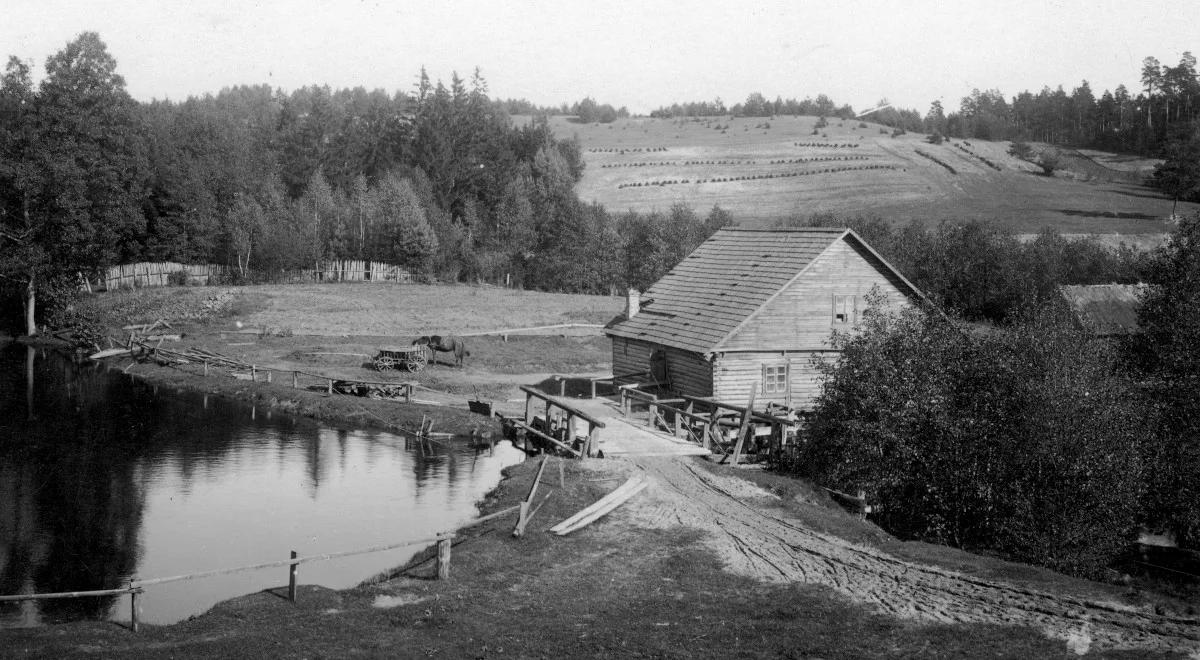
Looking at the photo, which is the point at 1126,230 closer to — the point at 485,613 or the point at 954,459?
the point at 954,459

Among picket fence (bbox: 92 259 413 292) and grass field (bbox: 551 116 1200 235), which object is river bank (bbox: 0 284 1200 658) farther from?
grass field (bbox: 551 116 1200 235)

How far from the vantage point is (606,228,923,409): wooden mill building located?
1542 inches

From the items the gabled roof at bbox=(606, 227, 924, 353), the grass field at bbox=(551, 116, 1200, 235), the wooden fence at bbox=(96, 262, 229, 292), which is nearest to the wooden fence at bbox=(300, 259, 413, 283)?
the wooden fence at bbox=(96, 262, 229, 292)

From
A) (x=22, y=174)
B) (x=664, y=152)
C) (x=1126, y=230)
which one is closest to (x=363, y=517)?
(x=22, y=174)

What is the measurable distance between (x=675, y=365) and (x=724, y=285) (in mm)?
3873

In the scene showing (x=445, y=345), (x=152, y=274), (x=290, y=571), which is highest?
(x=152, y=274)

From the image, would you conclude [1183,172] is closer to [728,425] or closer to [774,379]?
[774,379]

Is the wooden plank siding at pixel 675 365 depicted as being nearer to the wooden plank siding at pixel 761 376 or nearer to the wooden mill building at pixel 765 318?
the wooden mill building at pixel 765 318

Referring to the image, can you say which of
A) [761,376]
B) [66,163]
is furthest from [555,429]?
[66,163]

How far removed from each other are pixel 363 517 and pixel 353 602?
9.83 m

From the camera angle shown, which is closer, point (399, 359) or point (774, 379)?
point (774, 379)

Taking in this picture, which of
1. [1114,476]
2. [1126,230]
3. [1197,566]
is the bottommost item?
[1197,566]

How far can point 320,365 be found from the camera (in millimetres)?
53969

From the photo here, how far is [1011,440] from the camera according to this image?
27.1 metres
